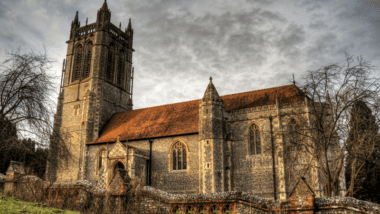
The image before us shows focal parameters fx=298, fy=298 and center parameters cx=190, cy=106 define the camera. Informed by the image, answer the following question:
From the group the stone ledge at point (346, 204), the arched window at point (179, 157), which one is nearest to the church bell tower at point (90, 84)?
the arched window at point (179, 157)

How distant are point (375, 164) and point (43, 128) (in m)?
25.3

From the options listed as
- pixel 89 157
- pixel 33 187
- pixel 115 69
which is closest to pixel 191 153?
pixel 89 157

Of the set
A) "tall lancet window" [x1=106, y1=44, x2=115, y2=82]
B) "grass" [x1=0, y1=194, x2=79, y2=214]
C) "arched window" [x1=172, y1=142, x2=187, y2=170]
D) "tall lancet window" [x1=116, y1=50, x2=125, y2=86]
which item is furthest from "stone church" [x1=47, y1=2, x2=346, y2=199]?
"grass" [x1=0, y1=194, x2=79, y2=214]

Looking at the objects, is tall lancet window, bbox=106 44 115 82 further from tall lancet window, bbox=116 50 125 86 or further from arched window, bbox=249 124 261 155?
arched window, bbox=249 124 261 155

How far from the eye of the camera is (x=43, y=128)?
1161 centimetres

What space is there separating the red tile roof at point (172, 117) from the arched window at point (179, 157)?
1.11 meters

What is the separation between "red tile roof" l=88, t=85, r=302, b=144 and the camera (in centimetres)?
2358

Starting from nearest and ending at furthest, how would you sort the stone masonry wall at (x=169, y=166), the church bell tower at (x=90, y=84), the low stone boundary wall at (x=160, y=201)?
the low stone boundary wall at (x=160, y=201) → the stone masonry wall at (x=169, y=166) → the church bell tower at (x=90, y=84)

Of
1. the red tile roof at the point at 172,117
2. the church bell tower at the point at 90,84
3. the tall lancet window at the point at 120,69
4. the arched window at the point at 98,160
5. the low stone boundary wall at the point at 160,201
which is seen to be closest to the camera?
the low stone boundary wall at the point at 160,201

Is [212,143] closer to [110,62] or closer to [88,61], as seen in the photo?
[110,62]

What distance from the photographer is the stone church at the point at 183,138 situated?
20.9m

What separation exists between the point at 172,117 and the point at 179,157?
438 cm

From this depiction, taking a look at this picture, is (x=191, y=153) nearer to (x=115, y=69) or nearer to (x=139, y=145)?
(x=139, y=145)

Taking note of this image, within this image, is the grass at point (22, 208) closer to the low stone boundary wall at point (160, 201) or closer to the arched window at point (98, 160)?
the low stone boundary wall at point (160, 201)
